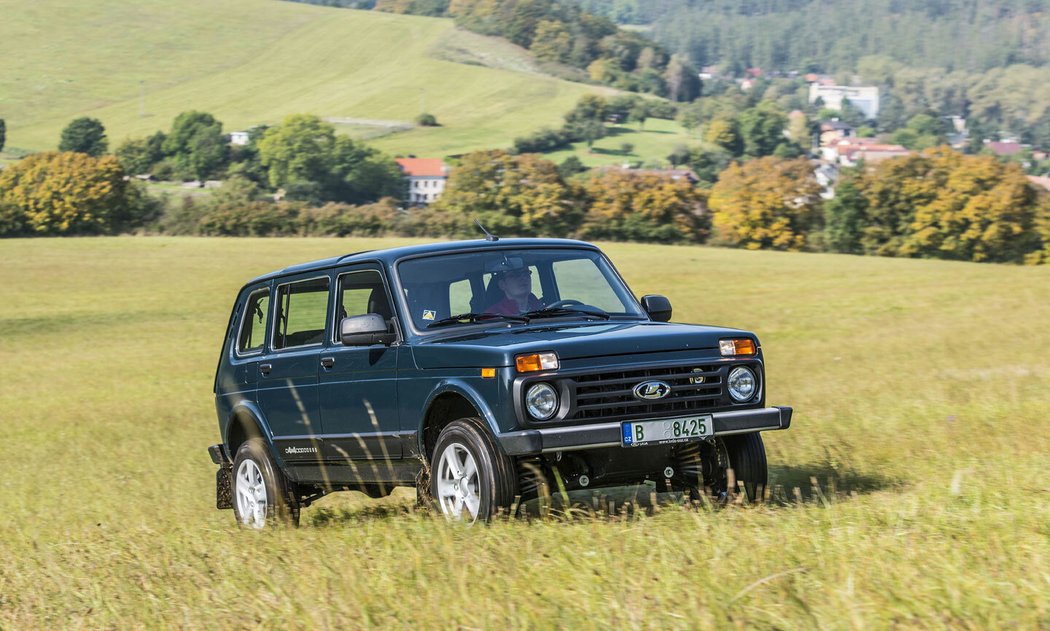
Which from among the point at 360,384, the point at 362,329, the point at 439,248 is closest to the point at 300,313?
the point at 360,384

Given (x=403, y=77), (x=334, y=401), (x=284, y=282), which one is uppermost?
(x=403, y=77)

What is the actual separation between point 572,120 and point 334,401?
163m

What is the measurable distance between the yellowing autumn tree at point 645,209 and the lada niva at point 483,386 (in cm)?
7728

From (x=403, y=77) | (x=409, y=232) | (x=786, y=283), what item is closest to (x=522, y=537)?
(x=786, y=283)

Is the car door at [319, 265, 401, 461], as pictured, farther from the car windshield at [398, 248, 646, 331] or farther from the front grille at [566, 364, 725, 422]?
the front grille at [566, 364, 725, 422]

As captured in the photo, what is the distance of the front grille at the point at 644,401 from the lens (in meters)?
7.03

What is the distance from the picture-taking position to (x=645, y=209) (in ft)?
285

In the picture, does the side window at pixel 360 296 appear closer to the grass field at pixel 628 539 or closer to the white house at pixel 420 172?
the grass field at pixel 628 539

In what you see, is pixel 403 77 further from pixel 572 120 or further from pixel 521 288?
pixel 521 288

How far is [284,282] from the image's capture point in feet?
31.1

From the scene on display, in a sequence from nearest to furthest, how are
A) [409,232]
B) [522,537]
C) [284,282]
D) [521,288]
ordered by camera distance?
[522,537] < [521,288] < [284,282] < [409,232]

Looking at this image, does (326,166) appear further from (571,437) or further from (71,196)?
(571,437)

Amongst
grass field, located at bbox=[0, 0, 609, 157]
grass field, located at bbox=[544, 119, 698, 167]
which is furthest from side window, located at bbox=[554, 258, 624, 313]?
grass field, located at bbox=[0, 0, 609, 157]

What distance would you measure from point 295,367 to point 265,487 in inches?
37.8
